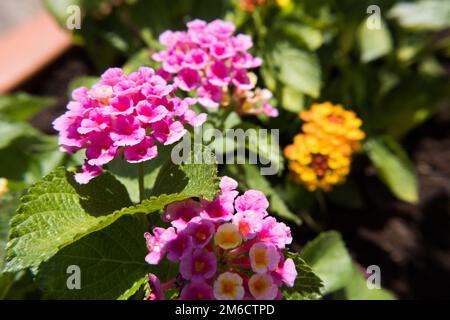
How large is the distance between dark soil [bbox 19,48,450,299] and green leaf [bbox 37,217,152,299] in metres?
0.72

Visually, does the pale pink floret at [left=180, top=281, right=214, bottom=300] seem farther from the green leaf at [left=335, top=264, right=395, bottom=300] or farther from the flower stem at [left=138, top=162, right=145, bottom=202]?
the green leaf at [left=335, top=264, right=395, bottom=300]

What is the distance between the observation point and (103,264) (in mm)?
945

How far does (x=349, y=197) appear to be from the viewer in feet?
5.38

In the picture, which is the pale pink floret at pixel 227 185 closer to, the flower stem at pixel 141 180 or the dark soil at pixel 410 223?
the flower stem at pixel 141 180

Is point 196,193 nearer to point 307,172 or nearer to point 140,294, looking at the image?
point 140,294

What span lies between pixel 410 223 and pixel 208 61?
3.21 feet

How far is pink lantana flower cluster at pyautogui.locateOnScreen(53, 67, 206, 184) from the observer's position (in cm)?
88

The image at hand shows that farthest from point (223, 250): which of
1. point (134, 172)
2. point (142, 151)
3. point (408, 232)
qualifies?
point (408, 232)

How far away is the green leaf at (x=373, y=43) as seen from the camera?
1707 millimetres

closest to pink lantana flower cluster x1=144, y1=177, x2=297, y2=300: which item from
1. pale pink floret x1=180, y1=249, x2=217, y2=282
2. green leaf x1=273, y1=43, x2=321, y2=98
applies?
pale pink floret x1=180, y1=249, x2=217, y2=282

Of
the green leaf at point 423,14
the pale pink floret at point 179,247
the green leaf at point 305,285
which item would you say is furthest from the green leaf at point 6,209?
the green leaf at point 423,14

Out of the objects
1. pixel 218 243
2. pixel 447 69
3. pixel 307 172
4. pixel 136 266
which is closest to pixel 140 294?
pixel 136 266

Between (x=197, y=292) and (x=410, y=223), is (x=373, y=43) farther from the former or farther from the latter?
(x=197, y=292)
